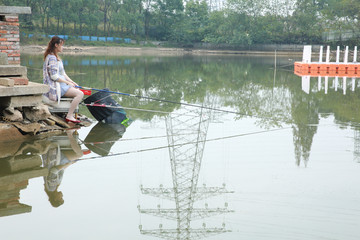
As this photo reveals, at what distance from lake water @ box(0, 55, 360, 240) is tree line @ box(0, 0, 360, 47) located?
47.1 metres

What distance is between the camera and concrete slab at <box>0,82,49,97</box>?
691 cm

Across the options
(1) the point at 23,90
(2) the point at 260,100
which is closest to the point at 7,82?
(1) the point at 23,90

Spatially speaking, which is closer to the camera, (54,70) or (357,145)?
(357,145)

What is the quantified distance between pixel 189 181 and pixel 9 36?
484 centimetres

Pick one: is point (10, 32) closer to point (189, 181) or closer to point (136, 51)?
point (189, 181)

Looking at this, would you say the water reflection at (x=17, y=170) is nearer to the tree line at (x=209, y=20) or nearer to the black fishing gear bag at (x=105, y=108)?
the black fishing gear bag at (x=105, y=108)

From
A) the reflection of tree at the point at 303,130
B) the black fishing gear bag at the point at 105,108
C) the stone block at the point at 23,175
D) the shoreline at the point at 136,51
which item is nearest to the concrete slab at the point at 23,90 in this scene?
the black fishing gear bag at the point at 105,108

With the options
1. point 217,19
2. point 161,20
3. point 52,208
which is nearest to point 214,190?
point 52,208

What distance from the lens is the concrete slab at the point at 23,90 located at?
6.91 m

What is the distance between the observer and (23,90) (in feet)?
23.3

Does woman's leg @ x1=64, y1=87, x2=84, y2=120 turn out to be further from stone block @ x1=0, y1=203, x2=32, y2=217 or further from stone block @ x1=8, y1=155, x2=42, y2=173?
stone block @ x1=0, y1=203, x2=32, y2=217

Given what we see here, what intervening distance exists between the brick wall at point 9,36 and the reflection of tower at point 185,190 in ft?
9.84

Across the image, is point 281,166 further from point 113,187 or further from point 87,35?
point 87,35

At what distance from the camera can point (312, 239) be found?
143 inches
